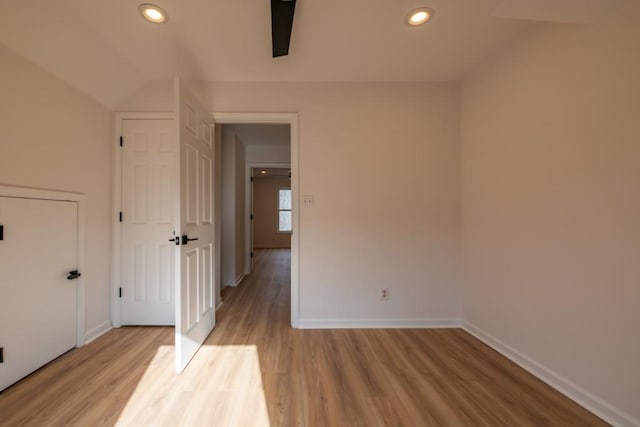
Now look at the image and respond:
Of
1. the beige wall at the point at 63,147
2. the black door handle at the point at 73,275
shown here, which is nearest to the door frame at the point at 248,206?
the beige wall at the point at 63,147

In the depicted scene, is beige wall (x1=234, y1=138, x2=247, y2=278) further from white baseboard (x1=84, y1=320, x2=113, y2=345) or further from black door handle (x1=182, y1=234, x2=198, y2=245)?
black door handle (x1=182, y1=234, x2=198, y2=245)

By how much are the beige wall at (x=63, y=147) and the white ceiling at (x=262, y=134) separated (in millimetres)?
1761

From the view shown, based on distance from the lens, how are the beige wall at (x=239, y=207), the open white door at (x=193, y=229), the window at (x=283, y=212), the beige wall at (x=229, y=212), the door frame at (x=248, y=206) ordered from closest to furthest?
1. the open white door at (x=193, y=229)
2. the beige wall at (x=229, y=212)
3. the beige wall at (x=239, y=207)
4. the door frame at (x=248, y=206)
5. the window at (x=283, y=212)

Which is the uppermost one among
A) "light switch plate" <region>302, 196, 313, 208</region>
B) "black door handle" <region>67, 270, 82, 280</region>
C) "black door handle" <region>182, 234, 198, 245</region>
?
"light switch plate" <region>302, 196, 313, 208</region>

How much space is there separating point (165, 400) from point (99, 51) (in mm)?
2570

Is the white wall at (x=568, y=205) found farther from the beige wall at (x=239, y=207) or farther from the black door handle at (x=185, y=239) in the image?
the beige wall at (x=239, y=207)

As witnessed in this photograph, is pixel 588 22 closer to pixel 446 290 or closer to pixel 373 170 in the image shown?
pixel 373 170

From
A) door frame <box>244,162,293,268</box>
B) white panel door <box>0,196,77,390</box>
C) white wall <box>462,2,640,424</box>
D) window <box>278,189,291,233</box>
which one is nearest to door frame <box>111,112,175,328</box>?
white panel door <box>0,196,77,390</box>

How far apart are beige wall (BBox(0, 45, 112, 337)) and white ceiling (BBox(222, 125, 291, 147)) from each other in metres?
1.76

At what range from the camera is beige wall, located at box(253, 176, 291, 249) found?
27.1 feet

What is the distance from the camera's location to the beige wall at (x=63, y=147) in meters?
1.58

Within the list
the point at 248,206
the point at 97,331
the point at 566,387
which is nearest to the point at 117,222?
the point at 97,331

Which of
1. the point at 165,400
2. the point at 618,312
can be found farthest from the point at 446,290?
the point at 165,400

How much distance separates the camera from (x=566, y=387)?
152cm
